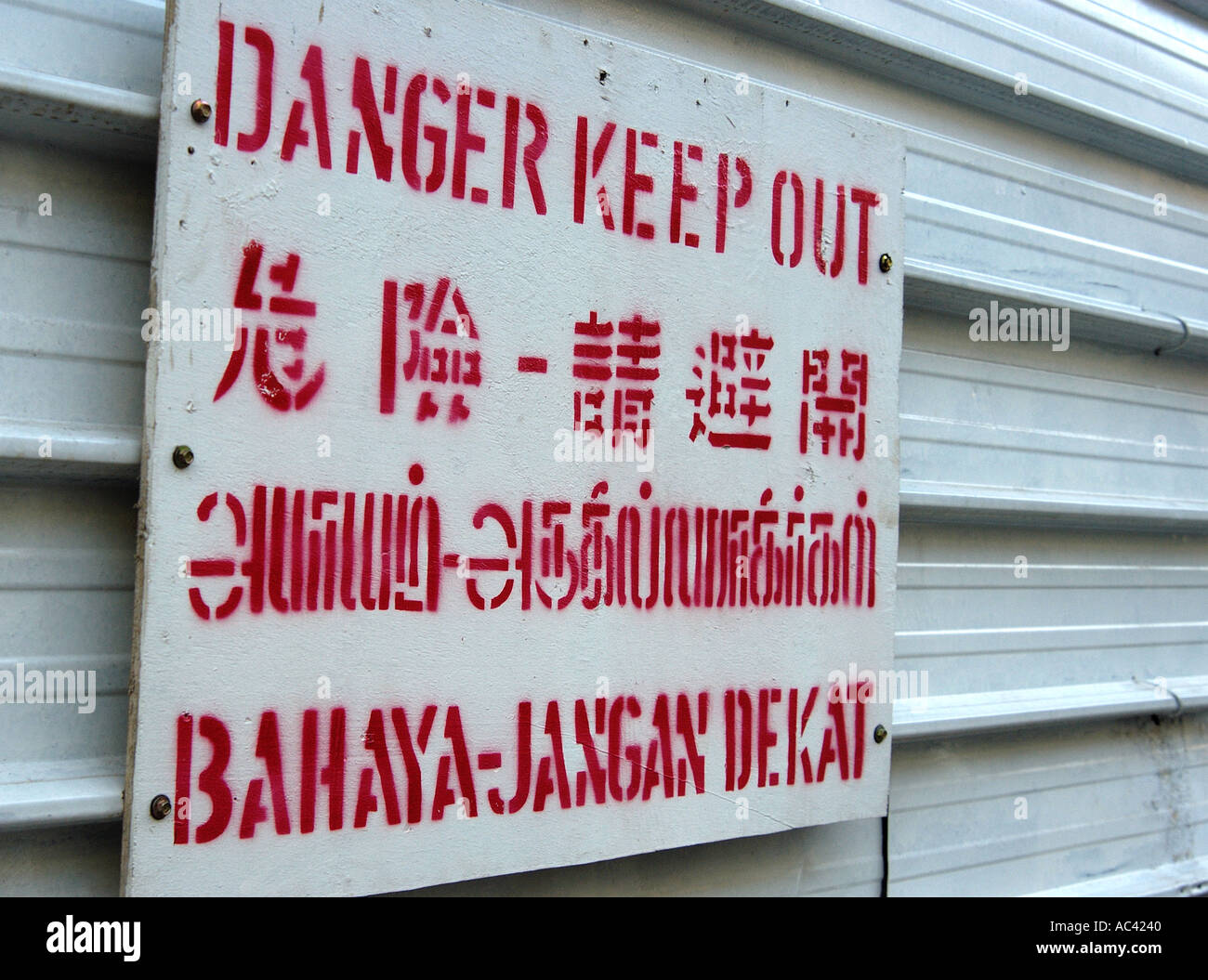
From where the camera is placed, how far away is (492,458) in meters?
1.51

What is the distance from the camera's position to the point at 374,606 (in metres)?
1.42

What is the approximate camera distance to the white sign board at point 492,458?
1.31m

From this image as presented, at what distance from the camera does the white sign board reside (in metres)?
1.31

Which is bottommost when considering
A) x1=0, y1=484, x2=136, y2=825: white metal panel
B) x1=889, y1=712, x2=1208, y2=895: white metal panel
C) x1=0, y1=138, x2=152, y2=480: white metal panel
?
x1=889, y1=712, x2=1208, y2=895: white metal panel

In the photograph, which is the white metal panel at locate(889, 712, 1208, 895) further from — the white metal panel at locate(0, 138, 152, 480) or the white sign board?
the white metal panel at locate(0, 138, 152, 480)

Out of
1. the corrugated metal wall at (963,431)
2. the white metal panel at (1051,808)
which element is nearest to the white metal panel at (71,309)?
the corrugated metal wall at (963,431)

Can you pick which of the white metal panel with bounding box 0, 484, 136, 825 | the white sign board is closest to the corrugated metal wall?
the white metal panel with bounding box 0, 484, 136, 825

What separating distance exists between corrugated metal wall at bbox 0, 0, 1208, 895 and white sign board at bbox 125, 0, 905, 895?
117 millimetres

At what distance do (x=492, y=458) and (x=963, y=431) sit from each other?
1.19 meters

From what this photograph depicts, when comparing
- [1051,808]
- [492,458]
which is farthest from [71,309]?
[1051,808]

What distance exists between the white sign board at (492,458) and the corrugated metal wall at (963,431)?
0.38 feet

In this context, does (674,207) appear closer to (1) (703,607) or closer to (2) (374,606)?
(1) (703,607)

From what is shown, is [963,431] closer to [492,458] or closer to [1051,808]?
[1051,808]
